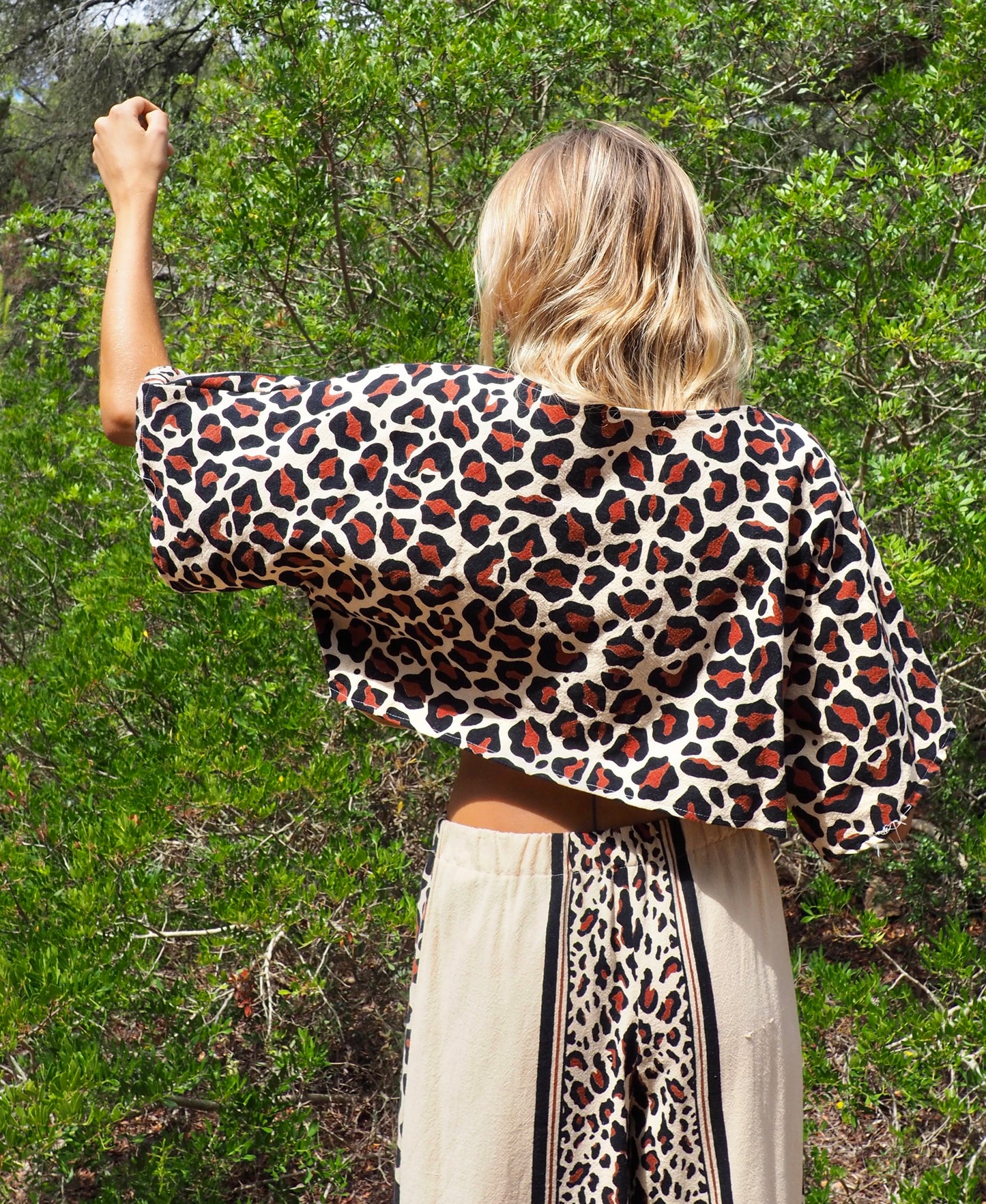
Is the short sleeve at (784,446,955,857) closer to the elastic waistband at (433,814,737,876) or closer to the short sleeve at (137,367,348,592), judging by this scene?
the elastic waistband at (433,814,737,876)

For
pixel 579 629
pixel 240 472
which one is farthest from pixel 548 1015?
pixel 240 472

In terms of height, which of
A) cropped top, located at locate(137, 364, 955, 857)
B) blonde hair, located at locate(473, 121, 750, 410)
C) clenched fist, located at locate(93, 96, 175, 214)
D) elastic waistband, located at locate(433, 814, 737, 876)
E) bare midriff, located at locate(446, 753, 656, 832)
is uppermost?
clenched fist, located at locate(93, 96, 175, 214)

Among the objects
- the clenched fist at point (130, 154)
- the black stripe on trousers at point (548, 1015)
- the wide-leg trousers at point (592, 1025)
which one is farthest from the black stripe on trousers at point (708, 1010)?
the clenched fist at point (130, 154)

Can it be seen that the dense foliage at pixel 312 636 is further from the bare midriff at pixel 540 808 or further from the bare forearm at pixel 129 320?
the bare forearm at pixel 129 320

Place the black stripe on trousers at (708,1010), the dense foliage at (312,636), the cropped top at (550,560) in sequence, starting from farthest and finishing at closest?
1. the dense foliage at (312,636)
2. the black stripe on trousers at (708,1010)
3. the cropped top at (550,560)

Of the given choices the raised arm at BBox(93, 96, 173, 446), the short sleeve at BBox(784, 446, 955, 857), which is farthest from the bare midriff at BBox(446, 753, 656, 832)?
the raised arm at BBox(93, 96, 173, 446)

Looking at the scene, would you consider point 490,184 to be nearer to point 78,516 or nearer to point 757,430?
point 78,516

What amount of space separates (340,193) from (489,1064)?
7.60 feet

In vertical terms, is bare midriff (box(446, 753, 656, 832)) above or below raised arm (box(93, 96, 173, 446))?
below

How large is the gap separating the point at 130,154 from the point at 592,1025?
3.99ft

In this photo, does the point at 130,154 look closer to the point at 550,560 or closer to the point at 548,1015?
the point at 550,560

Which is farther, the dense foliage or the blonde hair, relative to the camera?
the dense foliage

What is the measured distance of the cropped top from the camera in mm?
1271

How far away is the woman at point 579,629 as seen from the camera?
50.3 inches
